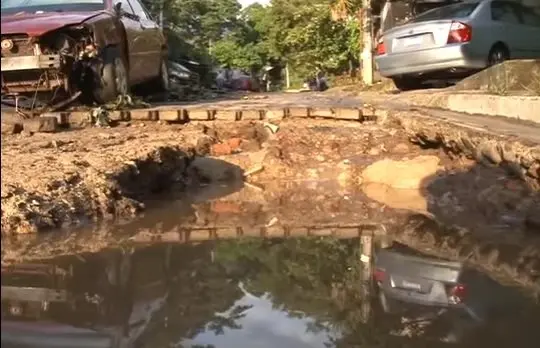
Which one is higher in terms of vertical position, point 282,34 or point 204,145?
point 204,145

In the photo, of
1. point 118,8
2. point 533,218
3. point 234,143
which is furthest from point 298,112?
point 533,218

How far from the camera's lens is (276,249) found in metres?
5.30

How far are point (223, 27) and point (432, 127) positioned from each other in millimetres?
53872

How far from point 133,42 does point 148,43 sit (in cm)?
92

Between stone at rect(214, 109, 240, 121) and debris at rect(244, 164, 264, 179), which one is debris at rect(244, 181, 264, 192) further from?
stone at rect(214, 109, 240, 121)

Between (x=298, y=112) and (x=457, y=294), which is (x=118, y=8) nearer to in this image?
(x=298, y=112)

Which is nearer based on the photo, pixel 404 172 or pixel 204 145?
pixel 404 172

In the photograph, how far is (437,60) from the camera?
11875mm

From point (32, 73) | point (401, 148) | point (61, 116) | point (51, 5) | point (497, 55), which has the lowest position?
point (401, 148)

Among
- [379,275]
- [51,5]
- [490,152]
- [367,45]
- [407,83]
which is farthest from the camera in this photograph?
[367,45]

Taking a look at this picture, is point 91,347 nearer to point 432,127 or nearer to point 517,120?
point 432,127

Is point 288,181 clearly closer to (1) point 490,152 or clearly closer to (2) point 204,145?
(2) point 204,145

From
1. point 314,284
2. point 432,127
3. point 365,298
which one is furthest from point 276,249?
point 432,127

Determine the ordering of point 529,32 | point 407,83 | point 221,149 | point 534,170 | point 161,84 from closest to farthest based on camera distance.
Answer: point 534,170 → point 221,149 → point 161,84 → point 529,32 → point 407,83
